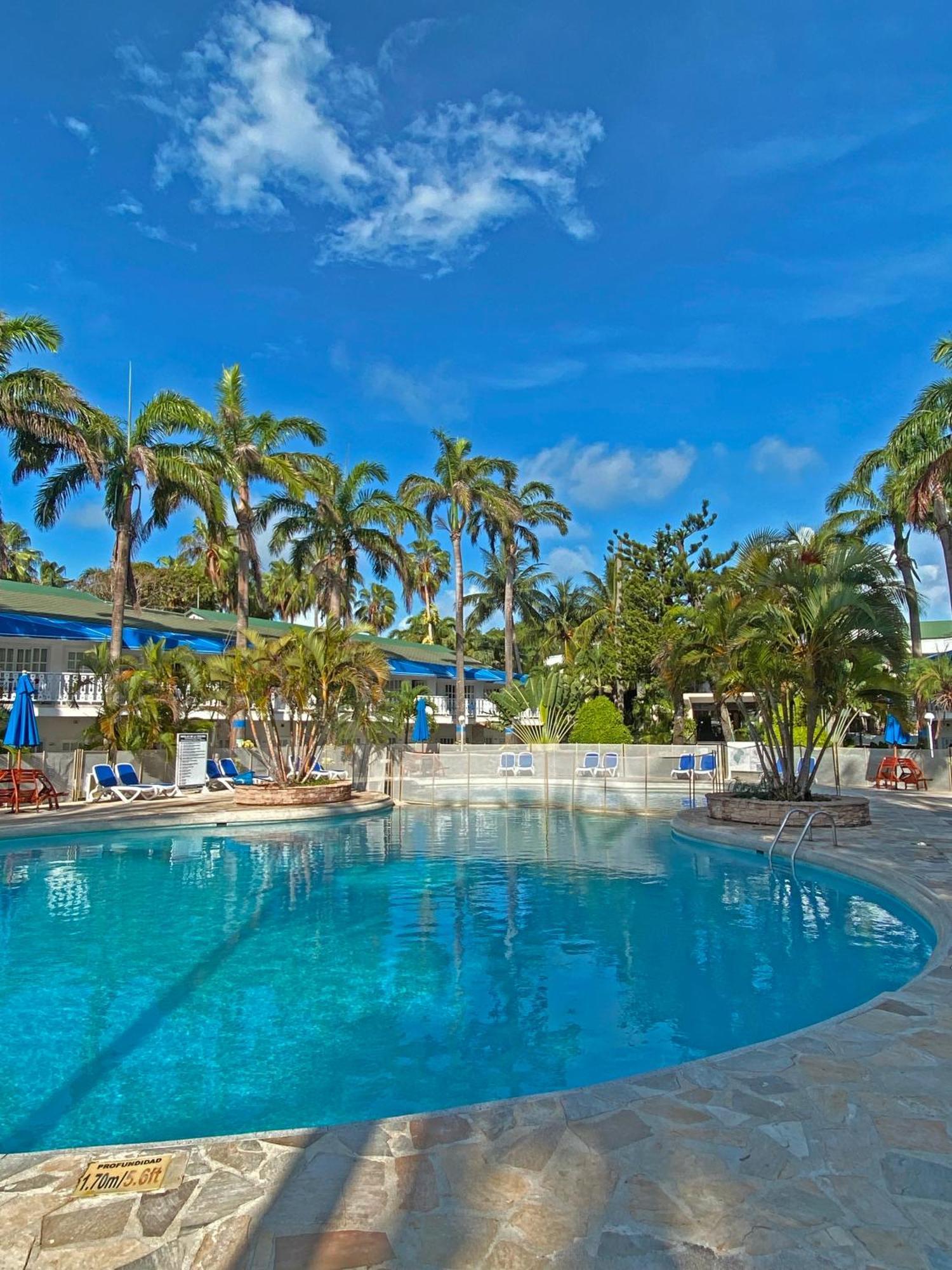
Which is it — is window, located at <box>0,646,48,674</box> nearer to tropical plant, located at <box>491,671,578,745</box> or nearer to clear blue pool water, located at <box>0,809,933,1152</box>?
clear blue pool water, located at <box>0,809,933,1152</box>

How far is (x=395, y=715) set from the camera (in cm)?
2703

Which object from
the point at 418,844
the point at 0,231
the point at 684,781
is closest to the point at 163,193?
the point at 0,231

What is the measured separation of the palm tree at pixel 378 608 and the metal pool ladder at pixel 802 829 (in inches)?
1883

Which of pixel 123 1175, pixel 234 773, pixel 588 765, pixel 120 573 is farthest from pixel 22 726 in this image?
pixel 123 1175

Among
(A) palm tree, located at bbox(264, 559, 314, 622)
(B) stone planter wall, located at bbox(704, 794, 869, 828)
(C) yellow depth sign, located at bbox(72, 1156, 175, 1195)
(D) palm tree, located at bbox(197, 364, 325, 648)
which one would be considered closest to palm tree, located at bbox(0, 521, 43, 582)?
(A) palm tree, located at bbox(264, 559, 314, 622)

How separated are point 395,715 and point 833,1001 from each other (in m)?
21.1

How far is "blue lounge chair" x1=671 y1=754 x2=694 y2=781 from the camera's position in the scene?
20.0 m

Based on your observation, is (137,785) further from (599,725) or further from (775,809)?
(599,725)

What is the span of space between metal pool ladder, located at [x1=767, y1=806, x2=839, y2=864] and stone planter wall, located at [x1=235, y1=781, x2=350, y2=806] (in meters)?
10.9

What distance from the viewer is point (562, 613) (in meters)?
50.4

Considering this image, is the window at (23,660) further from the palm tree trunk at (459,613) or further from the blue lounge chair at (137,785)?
the palm tree trunk at (459,613)

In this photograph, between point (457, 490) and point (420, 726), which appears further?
point (457, 490)

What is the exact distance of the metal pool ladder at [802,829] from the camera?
11727 millimetres

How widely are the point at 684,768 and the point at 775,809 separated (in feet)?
17.5
